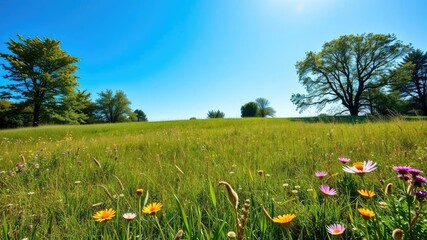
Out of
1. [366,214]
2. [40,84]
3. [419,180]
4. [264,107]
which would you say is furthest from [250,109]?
[366,214]

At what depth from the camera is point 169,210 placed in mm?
1783

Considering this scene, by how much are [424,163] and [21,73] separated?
38.3 meters

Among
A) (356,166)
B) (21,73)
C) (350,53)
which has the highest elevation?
(350,53)

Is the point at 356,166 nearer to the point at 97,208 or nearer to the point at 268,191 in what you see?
the point at 268,191

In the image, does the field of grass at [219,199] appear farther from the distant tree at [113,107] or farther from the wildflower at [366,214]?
the distant tree at [113,107]

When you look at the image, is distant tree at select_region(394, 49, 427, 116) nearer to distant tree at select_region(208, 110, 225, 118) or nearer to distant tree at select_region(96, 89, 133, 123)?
distant tree at select_region(208, 110, 225, 118)

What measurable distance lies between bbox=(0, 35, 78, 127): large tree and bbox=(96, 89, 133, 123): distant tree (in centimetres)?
2912

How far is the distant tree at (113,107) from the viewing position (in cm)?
6022

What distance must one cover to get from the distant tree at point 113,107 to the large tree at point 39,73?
1146 inches

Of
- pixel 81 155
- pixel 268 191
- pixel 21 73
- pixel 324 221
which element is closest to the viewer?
pixel 324 221

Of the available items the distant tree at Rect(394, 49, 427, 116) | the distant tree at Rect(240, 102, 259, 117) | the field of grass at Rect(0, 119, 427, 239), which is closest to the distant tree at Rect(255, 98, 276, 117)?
the distant tree at Rect(240, 102, 259, 117)

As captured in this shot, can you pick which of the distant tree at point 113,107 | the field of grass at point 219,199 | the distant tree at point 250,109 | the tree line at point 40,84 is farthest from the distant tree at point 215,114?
the field of grass at point 219,199

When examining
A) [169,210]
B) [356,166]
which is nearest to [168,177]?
[169,210]

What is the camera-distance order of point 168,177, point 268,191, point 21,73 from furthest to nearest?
point 21,73
point 168,177
point 268,191
